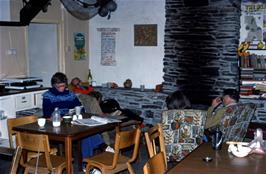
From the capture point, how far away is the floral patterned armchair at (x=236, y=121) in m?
4.02

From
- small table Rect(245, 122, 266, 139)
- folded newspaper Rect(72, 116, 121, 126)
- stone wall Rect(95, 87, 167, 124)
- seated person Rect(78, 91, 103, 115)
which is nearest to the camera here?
folded newspaper Rect(72, 116, 121, 126)

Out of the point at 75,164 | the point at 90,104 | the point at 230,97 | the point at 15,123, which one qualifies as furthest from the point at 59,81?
the point at 230,97

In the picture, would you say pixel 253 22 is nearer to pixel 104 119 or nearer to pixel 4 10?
pixel 104 119

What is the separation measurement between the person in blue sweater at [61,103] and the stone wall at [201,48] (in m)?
2.14

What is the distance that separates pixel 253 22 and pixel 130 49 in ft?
6.36

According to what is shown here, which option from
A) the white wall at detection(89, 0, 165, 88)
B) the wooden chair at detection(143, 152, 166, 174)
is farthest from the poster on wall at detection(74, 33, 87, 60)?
the wooden chair at detection(143, 152, 166, 174)

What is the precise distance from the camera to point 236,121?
161 inches

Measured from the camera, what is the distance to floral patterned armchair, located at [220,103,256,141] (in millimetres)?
Answer: 4016

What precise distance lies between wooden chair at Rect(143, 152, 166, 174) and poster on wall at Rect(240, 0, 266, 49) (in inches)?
150

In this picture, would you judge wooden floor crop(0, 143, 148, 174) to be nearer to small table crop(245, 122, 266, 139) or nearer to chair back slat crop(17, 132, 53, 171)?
chair back slat crop(17, 132, 53, 171)

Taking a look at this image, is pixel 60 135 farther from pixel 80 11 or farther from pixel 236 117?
pixel 80 11

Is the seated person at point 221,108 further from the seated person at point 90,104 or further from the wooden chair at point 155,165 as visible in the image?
the wooden chair at point 155,165

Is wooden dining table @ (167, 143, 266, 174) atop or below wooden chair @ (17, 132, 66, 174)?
atop

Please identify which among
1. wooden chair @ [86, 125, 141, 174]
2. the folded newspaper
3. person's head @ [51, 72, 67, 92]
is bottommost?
wooden chair @ [86, 125, 141, 174]
